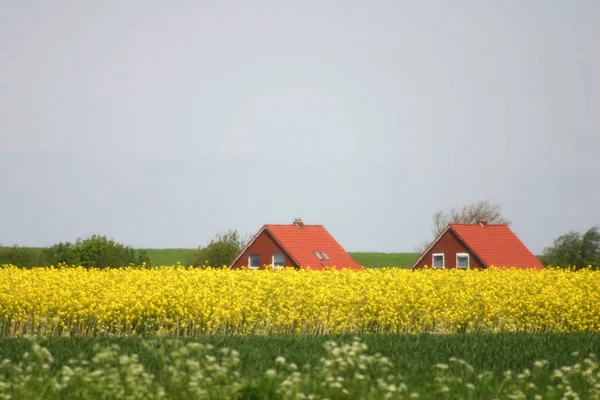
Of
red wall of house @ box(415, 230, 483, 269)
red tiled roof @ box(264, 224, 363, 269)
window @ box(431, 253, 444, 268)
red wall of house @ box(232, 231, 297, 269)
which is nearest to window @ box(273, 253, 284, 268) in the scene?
red wall of house @ box(232, 231, 297, 269)

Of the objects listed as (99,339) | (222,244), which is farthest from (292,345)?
(222,244)

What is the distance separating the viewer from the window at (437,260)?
50281 millimetres

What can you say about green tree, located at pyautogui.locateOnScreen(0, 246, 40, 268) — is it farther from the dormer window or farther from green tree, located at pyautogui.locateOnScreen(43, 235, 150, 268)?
the dormer window

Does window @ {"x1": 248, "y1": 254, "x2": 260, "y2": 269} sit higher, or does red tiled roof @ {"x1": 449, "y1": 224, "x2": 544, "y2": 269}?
red tiled roof @ {"x1": 449, "y1": 224, "x2": 544, "y2": 269}

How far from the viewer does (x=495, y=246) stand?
5003 cm

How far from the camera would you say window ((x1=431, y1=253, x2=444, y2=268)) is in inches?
1980

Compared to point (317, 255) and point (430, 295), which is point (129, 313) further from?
point (317, 255)

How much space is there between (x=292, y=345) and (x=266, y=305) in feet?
25.0

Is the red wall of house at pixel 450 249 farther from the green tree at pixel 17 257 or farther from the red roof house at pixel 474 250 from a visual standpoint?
the green tree at pixel 17 257

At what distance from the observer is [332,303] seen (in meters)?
24.7

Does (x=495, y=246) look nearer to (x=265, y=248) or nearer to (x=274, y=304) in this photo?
(x=265, y=248)

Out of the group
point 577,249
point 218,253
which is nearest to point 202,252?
point 218,253

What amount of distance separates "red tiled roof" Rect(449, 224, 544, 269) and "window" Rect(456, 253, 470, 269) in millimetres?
789

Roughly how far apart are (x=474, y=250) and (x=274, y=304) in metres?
26.2
